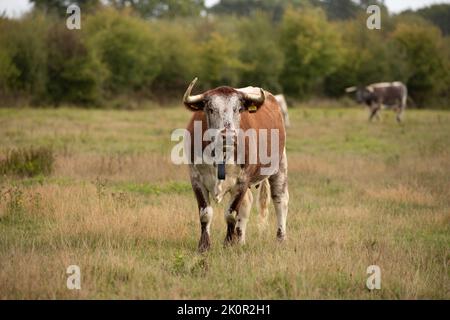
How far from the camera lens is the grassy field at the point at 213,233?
5926 mm

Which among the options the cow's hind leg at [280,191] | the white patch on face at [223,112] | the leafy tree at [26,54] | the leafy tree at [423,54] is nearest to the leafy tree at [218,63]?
the leafy tree at [423,54]

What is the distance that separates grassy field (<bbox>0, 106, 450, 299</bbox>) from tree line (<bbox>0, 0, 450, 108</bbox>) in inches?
809

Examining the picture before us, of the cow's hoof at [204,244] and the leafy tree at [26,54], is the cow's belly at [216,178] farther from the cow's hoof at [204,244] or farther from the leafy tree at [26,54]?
the leafy tree at [26,54]

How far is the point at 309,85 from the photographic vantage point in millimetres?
48656

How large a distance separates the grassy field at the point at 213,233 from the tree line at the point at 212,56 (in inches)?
809

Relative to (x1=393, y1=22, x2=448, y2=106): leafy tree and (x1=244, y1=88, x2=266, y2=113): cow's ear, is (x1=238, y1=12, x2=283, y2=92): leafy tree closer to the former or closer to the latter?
(x1=393, y1=22, x2=448, y2=106): leafy tree

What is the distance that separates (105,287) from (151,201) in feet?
15.8

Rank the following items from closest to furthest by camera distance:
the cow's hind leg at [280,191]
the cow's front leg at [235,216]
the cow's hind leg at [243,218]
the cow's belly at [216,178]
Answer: the cow's belly at [216,178] → the cow's front leg at [235,216] → the cow's hind leg at [243,218] → the cow's hind leg at [280,191]

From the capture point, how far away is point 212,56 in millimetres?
46156

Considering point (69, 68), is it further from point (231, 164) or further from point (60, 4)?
point (231, 164)

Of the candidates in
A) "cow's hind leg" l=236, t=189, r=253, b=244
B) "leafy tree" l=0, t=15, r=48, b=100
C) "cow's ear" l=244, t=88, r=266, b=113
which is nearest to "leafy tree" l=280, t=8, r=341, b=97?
"leafy tree" l=0, t=15, r=48, b=100

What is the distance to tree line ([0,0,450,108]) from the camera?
36625mm

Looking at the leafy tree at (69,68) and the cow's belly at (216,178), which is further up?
the leafy tree at (69,68)
